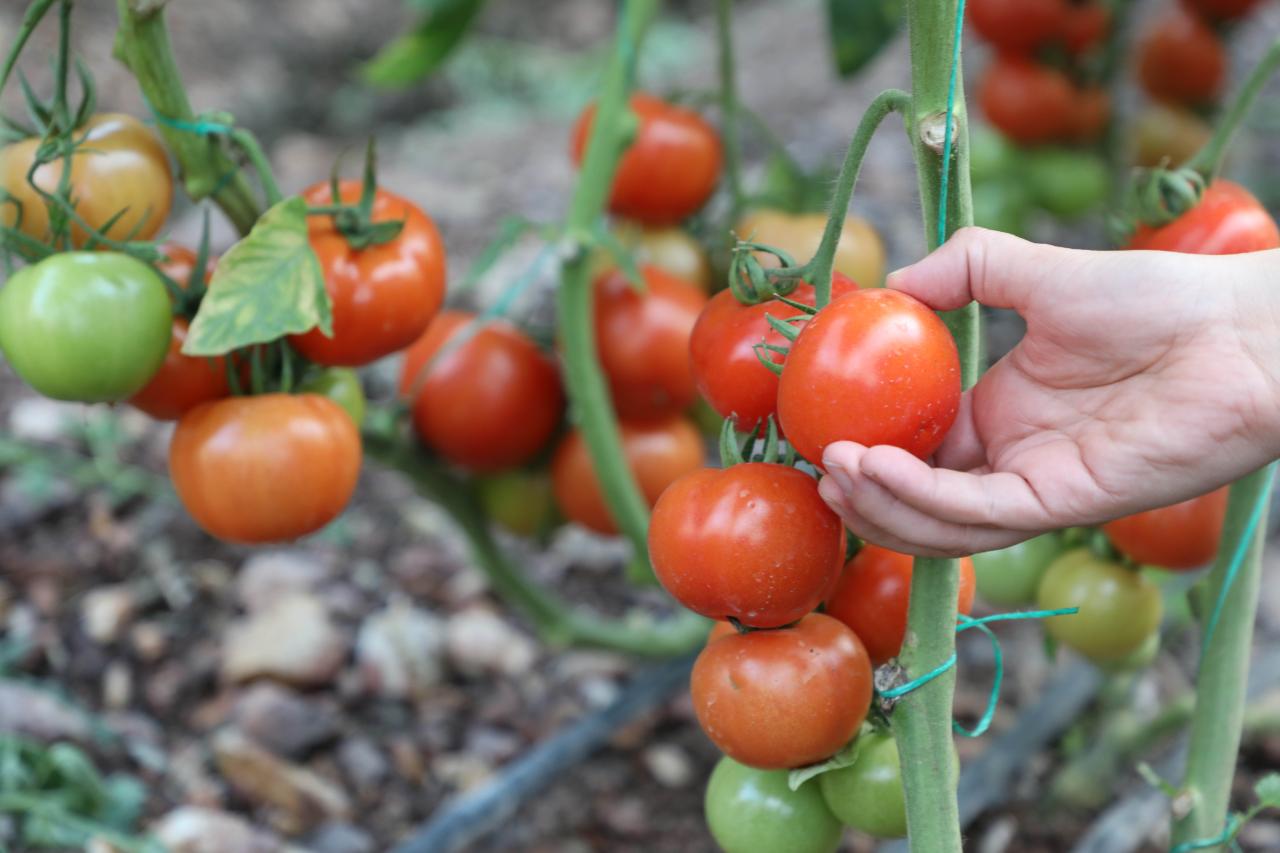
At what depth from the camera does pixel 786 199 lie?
1.37 meters

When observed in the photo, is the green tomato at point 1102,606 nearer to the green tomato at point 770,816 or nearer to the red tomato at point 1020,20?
the green tomato at point 770,816

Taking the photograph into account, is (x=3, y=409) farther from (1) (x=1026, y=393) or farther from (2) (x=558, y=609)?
(1) (x=1026, y=393)

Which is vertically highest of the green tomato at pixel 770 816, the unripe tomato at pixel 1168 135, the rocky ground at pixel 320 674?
the unripe tomato at pixel 1168 135

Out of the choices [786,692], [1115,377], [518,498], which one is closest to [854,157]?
[1115,377]

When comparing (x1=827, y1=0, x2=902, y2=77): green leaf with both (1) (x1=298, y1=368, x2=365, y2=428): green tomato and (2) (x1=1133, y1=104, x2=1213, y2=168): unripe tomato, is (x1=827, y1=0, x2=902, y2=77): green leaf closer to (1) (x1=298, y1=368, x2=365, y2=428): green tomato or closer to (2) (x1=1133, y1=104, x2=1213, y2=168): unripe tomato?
(2) (x1=1133, y1=104, x2=1213, y2=168): unripe tomato

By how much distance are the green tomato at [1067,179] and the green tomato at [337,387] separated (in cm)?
132

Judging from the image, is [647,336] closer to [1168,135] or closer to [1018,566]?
[1018,566]

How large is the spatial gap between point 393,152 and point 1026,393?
8.43 feet

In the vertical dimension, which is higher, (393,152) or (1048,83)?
(1048,83)

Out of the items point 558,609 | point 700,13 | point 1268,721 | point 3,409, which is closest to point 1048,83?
point 1268,721

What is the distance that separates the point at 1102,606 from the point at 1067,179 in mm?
1087

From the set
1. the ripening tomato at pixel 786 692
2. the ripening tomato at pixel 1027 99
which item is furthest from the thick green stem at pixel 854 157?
the ripening tomato at pixel 1027 99

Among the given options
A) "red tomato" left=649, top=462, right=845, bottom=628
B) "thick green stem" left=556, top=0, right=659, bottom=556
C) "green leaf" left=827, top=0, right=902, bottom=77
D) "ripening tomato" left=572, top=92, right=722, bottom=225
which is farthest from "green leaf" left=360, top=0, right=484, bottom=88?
"red tomato" left=649, top=462, right=845, bottom=628

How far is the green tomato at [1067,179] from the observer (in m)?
1.94
